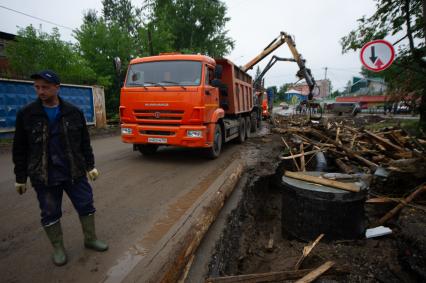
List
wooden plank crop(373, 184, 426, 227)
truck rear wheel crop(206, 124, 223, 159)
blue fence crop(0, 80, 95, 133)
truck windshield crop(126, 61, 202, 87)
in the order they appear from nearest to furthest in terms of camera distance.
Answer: wooden plank crop(373, 184, 426, 227), truck windshield crop(126, 61, 202, 87), truck rear wheel crop(206, 124, 223, 159), blue fence crop(0, 80, 95, 133)

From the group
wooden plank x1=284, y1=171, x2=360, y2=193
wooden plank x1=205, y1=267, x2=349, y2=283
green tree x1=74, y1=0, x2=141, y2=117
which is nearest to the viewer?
wooden plank x1=205, y1=267, x2=349, y2=283

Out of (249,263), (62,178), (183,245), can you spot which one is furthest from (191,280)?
(62,178)

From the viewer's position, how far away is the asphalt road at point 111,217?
2.54 metres

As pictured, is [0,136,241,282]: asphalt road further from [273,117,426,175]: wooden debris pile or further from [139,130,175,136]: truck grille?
[273,117,426,175]: wooden debris pile

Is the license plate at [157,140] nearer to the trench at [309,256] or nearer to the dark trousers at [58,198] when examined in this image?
the trench at [309,256]

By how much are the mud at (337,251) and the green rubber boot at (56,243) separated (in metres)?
1.43

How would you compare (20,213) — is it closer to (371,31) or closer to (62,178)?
(62,178)

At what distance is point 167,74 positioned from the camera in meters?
6.45

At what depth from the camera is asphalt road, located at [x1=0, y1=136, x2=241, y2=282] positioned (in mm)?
2537

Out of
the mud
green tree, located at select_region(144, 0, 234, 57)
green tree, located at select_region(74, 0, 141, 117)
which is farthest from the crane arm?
green tree, located at select_region(144, 0, 234, 57)

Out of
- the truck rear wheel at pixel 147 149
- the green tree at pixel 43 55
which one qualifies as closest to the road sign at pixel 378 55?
the truck rear wheel at pixel 147 149

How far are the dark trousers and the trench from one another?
141 centimetres

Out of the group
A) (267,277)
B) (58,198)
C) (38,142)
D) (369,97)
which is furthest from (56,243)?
(369,97)

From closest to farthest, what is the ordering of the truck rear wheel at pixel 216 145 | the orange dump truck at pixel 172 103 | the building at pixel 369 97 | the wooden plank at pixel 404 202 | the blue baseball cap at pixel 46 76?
the blue baseball cap at pixel 46 76
the wooden plank at pixel 404 202
the orange dump truck at pixel 172 103
the truck rear wheel at pixel 216 145
the building at pixel 369 97
